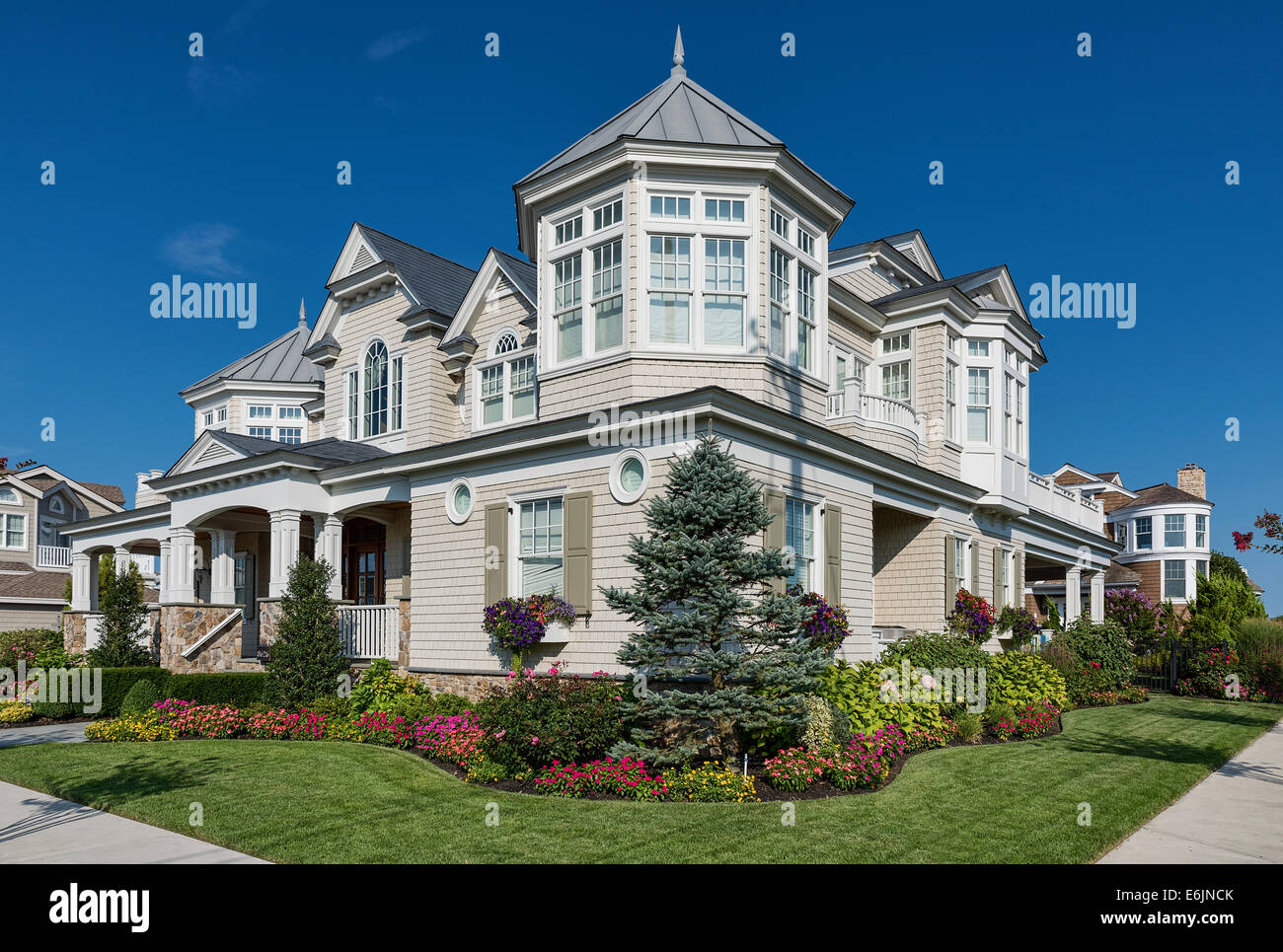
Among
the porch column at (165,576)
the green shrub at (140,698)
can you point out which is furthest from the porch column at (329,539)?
the green shrub at (140,698)

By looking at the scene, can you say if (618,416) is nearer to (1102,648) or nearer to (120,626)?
(120,626)

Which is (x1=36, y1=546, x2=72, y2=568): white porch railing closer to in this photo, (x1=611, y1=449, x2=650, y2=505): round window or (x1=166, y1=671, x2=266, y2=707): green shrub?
(x1=166, y1=671, x2=266, y2=707): green shrub

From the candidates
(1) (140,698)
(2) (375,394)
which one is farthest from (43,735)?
(2) (375,394)

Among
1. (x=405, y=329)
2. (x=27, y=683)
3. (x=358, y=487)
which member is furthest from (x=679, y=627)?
(x=27, y=683)

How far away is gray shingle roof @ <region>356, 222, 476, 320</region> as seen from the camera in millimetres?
20188

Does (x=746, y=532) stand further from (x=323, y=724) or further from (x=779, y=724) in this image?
(x=323, y=724)

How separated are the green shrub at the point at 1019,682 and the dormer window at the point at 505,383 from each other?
969 cm

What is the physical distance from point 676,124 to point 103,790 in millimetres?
12058

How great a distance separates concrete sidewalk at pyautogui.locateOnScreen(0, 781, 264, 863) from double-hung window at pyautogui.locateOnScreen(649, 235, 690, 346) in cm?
889

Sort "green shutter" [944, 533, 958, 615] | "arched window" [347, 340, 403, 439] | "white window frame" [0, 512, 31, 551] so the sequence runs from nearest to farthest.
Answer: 1. "green shutter" [944, 533, 958, 615]
2. "arched window" [347, 340, 403, 439]
3. "white window frame" [0, 512, 31, 551]

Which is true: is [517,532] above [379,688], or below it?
above

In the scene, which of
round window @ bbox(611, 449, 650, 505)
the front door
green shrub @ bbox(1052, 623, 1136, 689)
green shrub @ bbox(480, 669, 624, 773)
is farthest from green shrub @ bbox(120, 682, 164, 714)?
green shrub @ bbox(1052, 623, 1136, 689)

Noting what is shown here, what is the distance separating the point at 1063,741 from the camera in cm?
1488

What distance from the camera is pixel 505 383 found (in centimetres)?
1783
